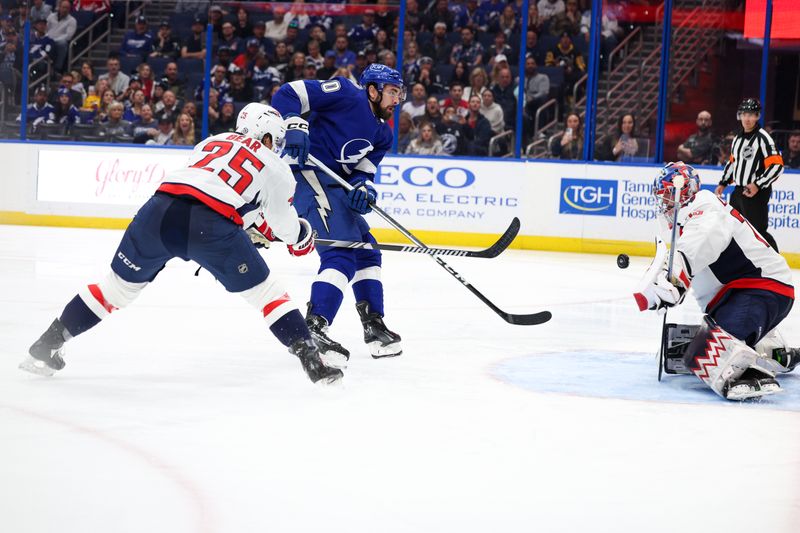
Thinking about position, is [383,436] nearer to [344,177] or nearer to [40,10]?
[344,177]

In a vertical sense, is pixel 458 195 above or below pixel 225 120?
below

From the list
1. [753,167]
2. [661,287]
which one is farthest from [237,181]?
[753,167]

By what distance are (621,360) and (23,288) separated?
10.1 ft

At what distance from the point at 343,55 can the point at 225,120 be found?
A: 1304mm

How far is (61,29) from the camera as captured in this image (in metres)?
10.5

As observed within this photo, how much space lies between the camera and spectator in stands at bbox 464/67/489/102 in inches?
375

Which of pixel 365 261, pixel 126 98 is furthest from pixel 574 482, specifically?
pixel 126 98

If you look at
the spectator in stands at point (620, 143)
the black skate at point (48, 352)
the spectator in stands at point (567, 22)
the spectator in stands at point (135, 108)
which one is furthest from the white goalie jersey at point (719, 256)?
the spectator in stands at point (135, 108)

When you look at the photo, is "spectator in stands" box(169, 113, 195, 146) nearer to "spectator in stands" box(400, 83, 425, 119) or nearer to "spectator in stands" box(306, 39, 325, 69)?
"spectator in stands" box(306, 39, 325, 69)

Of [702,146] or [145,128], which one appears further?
[145,128]

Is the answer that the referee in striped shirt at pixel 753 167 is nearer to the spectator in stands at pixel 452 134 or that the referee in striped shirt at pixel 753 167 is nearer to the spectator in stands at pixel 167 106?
the spectator in stands at pixel 452 134

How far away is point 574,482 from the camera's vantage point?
2.46 m

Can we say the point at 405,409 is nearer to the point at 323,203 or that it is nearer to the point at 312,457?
the point at 312,457

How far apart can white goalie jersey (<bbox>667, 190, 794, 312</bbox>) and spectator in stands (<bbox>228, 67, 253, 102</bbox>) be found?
708cm
